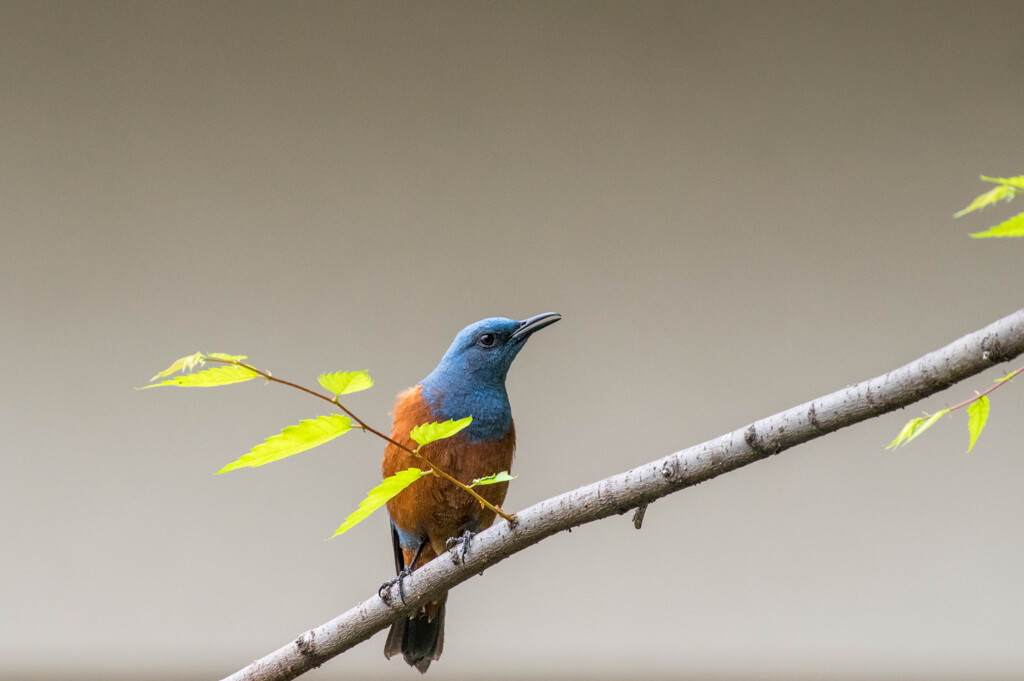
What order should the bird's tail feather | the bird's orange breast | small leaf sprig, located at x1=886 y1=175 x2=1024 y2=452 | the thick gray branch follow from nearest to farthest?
1. small leaf sprig, located at x1=886 y1=175 x2=1024 y2=452
2. the thick gray branch
3. the bird's orange breast
4. the bird's tail feather

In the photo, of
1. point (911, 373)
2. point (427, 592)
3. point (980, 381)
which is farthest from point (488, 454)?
point (980, 381)

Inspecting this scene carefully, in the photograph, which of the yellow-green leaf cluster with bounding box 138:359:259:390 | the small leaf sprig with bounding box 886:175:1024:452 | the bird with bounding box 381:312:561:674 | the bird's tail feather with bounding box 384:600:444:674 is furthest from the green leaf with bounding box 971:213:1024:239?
the bird's tail feather with bounding box 384:600:444:674

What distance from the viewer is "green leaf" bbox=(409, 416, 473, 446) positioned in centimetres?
80

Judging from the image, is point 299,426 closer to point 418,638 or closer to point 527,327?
point 527,327

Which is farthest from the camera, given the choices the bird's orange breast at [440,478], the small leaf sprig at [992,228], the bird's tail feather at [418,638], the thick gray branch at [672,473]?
the bird's tail feather at [418,638]

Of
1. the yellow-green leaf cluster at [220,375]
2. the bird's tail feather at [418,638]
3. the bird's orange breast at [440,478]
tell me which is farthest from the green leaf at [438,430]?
the bird's tail feather at [418,638]

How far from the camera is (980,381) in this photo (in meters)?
3.10

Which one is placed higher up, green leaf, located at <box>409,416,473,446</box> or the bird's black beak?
the bird's black beak

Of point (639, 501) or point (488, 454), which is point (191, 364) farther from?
point (488, 454)

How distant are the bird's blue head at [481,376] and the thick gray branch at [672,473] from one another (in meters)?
0.42

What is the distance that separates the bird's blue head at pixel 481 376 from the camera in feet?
5.12

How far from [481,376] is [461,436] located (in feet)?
0.40

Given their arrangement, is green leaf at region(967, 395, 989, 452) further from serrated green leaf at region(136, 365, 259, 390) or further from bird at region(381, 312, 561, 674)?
bird at region(381, 312, 561, 674)

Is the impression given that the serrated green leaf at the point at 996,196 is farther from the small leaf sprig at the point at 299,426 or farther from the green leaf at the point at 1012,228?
the small leaf sprig at the point at 299,426
